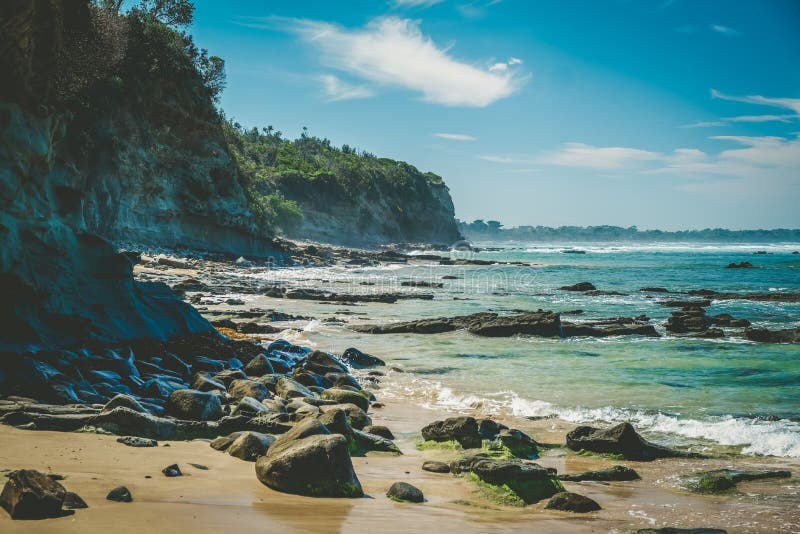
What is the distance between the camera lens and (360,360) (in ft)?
46.8

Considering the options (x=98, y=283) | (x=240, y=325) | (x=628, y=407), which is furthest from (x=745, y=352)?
(x=98, y=283)

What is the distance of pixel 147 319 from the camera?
12.6 meters

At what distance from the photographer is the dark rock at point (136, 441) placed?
6020 millimetres

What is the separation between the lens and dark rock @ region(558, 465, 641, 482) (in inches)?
255

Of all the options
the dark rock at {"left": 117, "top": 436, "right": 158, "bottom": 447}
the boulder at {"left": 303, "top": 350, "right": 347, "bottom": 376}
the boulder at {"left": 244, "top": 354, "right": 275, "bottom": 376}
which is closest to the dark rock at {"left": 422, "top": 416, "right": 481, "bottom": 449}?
the dark rock at {"left": 117, "top": 436, "right": 158, "bottom": 447}

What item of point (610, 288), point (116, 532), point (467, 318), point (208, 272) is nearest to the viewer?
point (116, 532)

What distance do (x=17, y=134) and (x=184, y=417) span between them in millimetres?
5953

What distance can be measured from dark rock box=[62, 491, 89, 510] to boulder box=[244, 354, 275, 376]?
7467 millimetres

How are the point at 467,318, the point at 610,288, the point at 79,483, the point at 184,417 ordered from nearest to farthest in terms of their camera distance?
the point at 79,483 → the point at 184,417 → the point at 467,318 → the point at 610,288

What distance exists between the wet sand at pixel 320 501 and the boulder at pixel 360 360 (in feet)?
23.2

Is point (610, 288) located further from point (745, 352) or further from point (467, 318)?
point (745, 352)

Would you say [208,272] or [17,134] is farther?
[208,272]

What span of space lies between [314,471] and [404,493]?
80 centimetres

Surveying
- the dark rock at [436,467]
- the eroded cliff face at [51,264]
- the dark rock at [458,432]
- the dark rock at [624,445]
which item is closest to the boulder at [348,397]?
the dark rock at [458,432]
